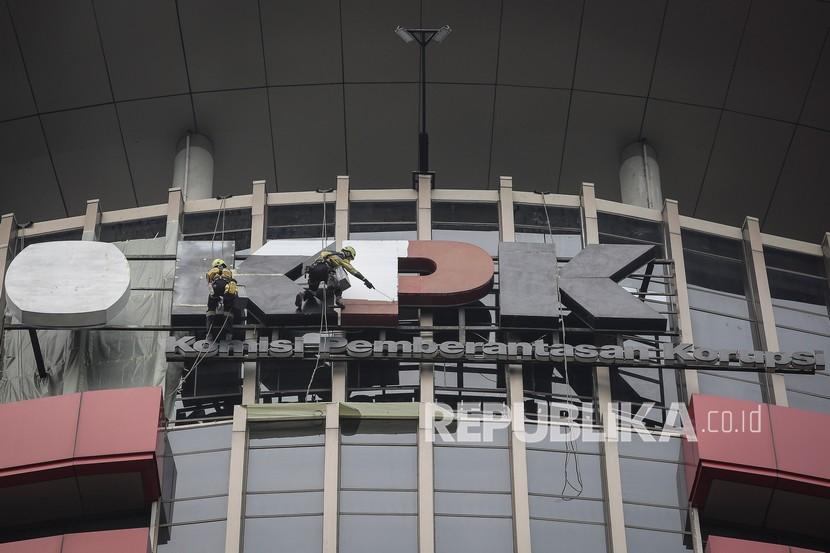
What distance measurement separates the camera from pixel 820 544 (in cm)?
3722

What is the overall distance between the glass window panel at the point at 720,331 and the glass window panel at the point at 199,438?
1277 centimetres

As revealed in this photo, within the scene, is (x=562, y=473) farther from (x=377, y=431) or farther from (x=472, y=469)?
(x=377, y=431)

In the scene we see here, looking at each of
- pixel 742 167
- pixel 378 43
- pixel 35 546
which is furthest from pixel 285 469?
pixel 742 167

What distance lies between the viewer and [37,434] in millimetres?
36562

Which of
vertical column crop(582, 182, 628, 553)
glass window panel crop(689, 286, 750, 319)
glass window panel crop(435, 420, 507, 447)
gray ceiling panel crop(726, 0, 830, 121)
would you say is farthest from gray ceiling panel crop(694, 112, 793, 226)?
glass window panel crop(435, 420, 507, 447)

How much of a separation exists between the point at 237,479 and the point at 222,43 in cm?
1714

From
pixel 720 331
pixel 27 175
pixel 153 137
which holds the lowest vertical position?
pixel 720 331

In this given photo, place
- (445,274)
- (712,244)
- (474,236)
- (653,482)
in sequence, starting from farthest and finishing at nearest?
(712,244) → (474,236) → (445,274) → (653,482)

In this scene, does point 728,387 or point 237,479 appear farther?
point 728,387

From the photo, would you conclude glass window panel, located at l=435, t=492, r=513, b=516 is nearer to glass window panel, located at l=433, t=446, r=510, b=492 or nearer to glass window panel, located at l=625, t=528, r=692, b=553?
glass window panel, located at l=433, t=446, r=510, b=492

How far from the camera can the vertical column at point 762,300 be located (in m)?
39.9

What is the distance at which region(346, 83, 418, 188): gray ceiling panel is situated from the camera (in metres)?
50.2

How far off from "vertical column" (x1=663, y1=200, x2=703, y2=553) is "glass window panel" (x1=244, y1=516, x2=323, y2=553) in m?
9.10

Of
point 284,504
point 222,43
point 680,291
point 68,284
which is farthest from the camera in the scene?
point 222,43
